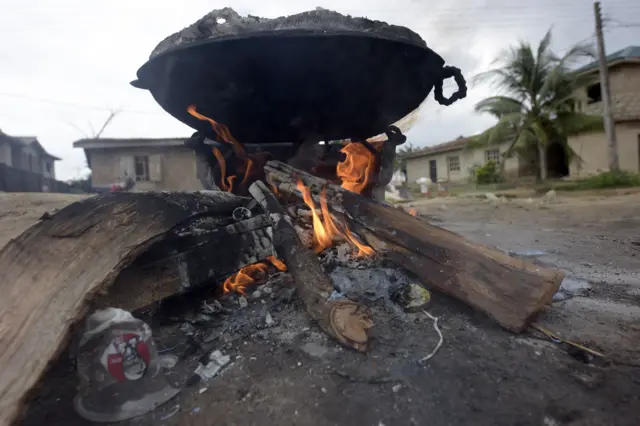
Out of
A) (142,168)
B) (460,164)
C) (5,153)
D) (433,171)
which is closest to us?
(142,168)

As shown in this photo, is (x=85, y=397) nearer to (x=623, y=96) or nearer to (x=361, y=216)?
(x=361, y=216)

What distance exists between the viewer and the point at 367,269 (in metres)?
2.48

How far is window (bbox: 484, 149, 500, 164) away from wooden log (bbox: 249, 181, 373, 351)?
21.1 metres

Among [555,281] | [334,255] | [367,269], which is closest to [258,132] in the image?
[334,255]

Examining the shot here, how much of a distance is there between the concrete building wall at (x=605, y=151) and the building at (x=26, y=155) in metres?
24.6

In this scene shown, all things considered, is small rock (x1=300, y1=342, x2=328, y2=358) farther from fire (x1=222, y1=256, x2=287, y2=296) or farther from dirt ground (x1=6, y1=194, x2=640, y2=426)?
fire (x1=222, y1=256, x2=287, y2=296)

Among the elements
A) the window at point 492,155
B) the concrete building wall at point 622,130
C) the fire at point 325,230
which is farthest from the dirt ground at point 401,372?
the window at point 492,155

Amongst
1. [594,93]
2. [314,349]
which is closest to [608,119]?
[594,93]

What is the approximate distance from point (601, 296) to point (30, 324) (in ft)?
10.2

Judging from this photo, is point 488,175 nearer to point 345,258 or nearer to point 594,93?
point 594,93

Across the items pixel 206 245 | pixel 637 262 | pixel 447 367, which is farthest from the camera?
pixel 637 262

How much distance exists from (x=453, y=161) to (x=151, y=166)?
17.7 metres

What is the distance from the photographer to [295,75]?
2.66 meters

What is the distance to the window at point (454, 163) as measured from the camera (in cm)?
2364
